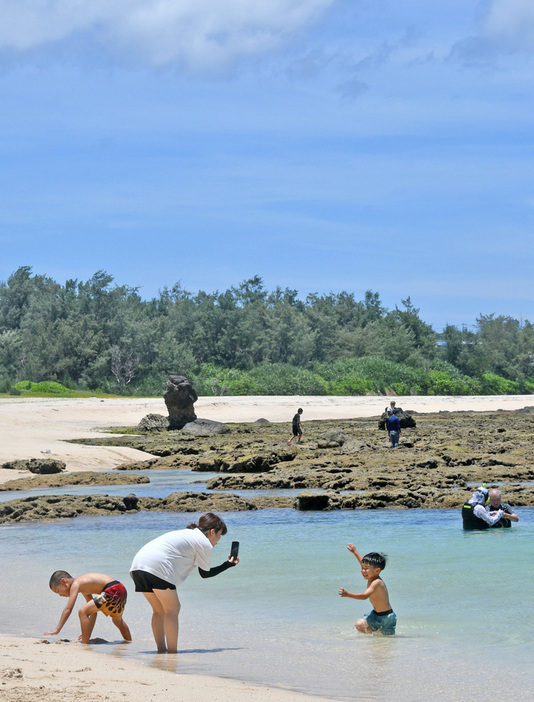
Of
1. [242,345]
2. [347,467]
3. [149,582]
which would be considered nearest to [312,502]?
[347,467]

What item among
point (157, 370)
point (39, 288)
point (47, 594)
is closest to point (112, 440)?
point (47, 594)

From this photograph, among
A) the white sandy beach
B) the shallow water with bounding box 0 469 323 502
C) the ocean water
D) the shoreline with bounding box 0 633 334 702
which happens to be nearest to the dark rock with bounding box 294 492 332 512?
the ocean water

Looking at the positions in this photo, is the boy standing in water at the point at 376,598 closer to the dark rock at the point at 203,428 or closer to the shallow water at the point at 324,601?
the shallow water at the point at 324,601

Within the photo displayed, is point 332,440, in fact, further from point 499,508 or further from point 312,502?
point 499,508

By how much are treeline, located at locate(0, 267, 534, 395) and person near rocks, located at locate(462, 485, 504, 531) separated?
1952 inches

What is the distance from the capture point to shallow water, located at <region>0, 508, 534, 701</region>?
7.93m

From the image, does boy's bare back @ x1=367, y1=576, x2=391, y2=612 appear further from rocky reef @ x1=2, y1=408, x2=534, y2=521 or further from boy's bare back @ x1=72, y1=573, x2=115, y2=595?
rocky reef @ x1=2, y1=408, x2=534, y2=521

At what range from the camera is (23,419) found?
4159 cm

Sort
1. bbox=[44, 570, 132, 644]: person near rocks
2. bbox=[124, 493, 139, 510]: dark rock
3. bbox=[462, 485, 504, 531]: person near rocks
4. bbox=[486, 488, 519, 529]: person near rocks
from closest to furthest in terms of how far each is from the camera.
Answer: bbox=[44, 570, 132, 644]: person near rocks → bbox=[486, 488, 519, 529]: person near rocks → bbox=[462, 485, 504, 531]: person near rocks → bbox=[124, 493, 139, 510]: dark rock

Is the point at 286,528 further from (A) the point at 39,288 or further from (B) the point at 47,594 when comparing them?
(A) the point at 39,288

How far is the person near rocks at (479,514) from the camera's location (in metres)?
15.5

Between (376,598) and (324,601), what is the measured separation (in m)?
2.09

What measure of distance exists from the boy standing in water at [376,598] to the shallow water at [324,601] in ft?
0.41

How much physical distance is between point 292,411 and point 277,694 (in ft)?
160
